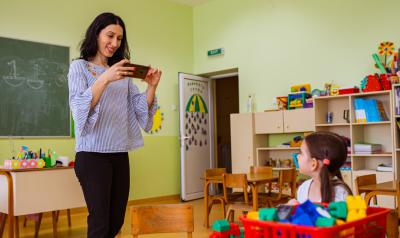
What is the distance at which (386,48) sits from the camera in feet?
16.9

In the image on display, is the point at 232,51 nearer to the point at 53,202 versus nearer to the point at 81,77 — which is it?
the point at 53,202

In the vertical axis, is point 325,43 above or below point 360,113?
above

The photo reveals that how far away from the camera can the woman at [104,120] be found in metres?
1.64

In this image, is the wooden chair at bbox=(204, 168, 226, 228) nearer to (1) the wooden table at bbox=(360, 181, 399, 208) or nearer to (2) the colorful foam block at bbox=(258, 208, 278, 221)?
(1) the wooden table at bbox=(360, 181, 399, 208)

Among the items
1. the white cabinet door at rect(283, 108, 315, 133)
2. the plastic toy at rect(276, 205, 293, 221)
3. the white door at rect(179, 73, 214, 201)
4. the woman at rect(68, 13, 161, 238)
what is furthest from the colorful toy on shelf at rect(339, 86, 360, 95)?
the plastic toy at rect(276, 205, 293, 221)

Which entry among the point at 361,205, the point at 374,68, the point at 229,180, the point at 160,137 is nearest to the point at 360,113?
the point at 374,68

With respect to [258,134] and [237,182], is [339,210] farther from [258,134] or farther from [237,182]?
[258,134]

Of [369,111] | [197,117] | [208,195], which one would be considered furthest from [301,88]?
[208,195]

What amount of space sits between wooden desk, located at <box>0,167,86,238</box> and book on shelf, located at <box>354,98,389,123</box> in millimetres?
3427

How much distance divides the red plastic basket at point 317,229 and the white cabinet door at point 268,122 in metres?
5.08

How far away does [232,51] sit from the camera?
7.05m

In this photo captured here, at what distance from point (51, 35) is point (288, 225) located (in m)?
5.60

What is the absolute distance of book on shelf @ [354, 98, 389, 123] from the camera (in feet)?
16.4

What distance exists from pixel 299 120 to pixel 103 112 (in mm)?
4365
